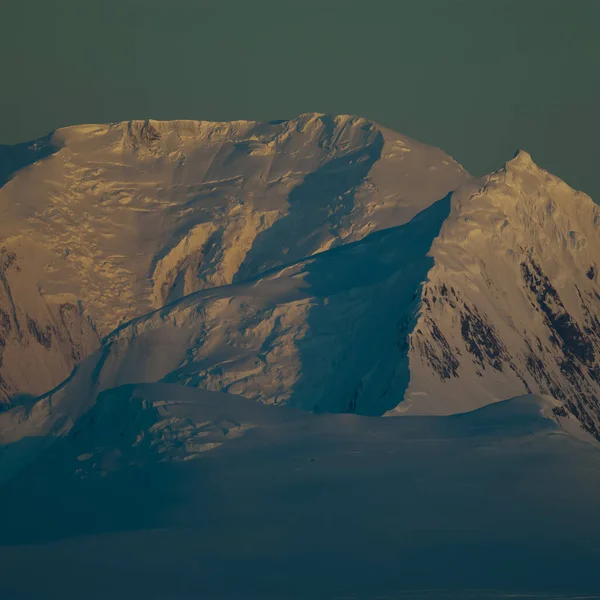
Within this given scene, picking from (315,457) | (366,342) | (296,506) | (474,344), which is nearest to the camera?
(296,506)

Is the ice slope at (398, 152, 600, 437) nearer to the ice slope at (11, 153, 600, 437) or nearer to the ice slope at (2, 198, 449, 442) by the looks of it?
the ice slope at (11, 153, 600, 437)

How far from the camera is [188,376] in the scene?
598 ft

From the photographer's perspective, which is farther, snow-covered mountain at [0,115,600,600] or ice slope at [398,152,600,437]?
ice slope at [398,152,600,437]

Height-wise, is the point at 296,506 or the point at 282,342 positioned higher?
the point at 296,506

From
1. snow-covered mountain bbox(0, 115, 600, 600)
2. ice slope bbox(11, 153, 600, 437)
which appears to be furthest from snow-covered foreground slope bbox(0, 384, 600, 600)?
ice slope bbox(11, 153, 600, 437)

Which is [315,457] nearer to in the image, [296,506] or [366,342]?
[296,506]

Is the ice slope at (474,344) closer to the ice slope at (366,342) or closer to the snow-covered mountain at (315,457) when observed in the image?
the ice slope at (366,342)

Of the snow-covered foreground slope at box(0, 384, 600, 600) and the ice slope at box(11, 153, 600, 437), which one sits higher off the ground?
the snow-covered foreground slope at box(0, 384, 600, 600)

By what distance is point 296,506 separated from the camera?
110438mm

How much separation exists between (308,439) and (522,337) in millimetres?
71501

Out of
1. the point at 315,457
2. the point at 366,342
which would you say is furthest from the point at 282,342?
the point at 315,457

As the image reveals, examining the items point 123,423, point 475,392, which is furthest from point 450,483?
point 475,392

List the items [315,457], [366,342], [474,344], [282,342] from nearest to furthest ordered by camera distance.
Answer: [315,457] → [474,344] → [282,342] → [366,342]

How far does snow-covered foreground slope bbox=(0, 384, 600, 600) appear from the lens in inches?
3784
